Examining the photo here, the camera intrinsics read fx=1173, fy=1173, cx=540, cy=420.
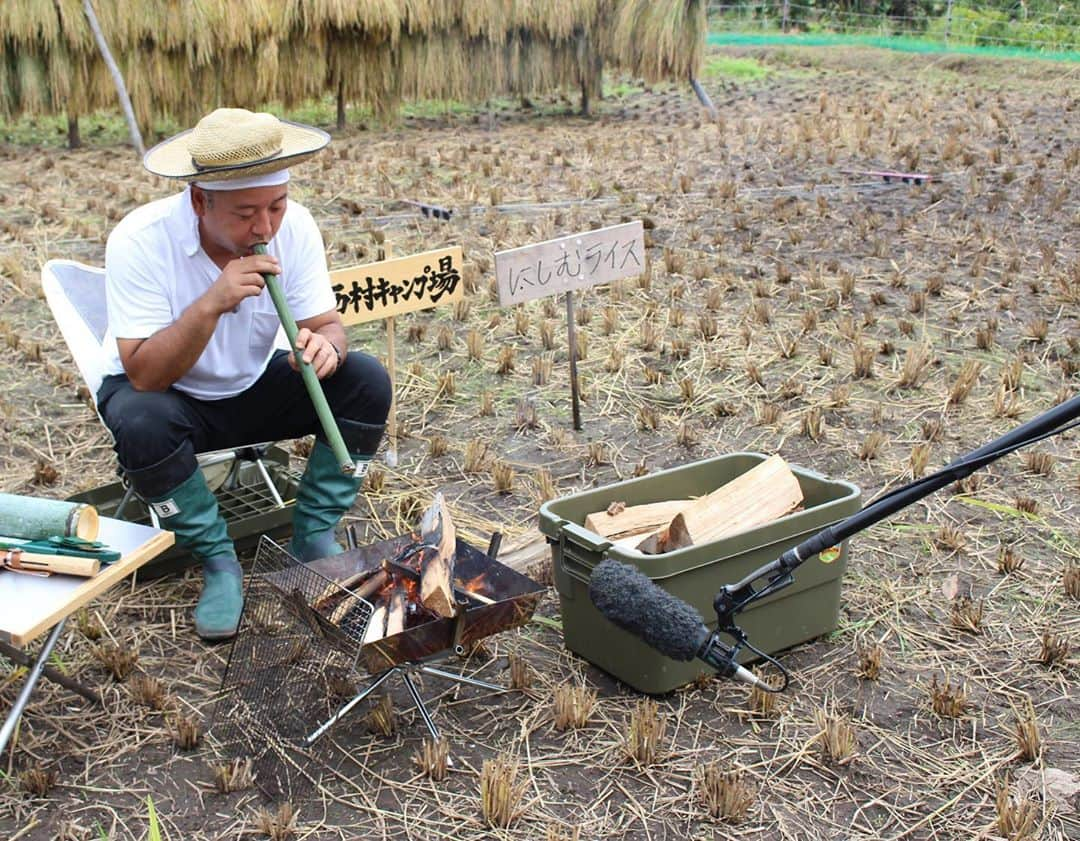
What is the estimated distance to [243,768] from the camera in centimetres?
271

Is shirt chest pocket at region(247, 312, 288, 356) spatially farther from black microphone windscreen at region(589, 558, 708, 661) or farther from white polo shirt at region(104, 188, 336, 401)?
black microphone windscreen at region(589, 558, 708, 661)

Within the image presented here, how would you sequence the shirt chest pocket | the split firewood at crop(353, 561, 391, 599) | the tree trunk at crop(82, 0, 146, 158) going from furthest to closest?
1. the tree trunk at crop(82, 0, 146, 158)
2. the shirt chest pocket
3. the split firewood at crop(353, 561, 391, 599)

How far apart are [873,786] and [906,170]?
723 centimetres

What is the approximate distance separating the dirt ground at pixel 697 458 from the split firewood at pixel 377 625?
247mm

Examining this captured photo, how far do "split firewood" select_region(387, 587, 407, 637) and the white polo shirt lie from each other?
3.00ft

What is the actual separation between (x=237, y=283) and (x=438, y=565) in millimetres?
912

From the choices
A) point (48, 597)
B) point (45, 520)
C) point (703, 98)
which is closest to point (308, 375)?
point (45, 520)

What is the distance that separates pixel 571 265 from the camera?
450cm

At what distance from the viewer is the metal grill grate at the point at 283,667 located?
2.79 meters

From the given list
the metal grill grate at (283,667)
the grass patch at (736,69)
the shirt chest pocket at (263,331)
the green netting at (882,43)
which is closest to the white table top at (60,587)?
the metal grill grate at (283,667)

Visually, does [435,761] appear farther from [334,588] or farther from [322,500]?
[322,500]

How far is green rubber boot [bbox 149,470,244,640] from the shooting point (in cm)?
329

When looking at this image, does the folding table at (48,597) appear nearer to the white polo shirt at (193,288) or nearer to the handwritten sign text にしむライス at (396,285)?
the white polo shirt at (193,288)

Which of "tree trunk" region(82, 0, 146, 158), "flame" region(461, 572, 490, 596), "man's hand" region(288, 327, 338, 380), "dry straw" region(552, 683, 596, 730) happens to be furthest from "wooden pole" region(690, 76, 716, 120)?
"dry straw" region(552, 683, 596, 730)
